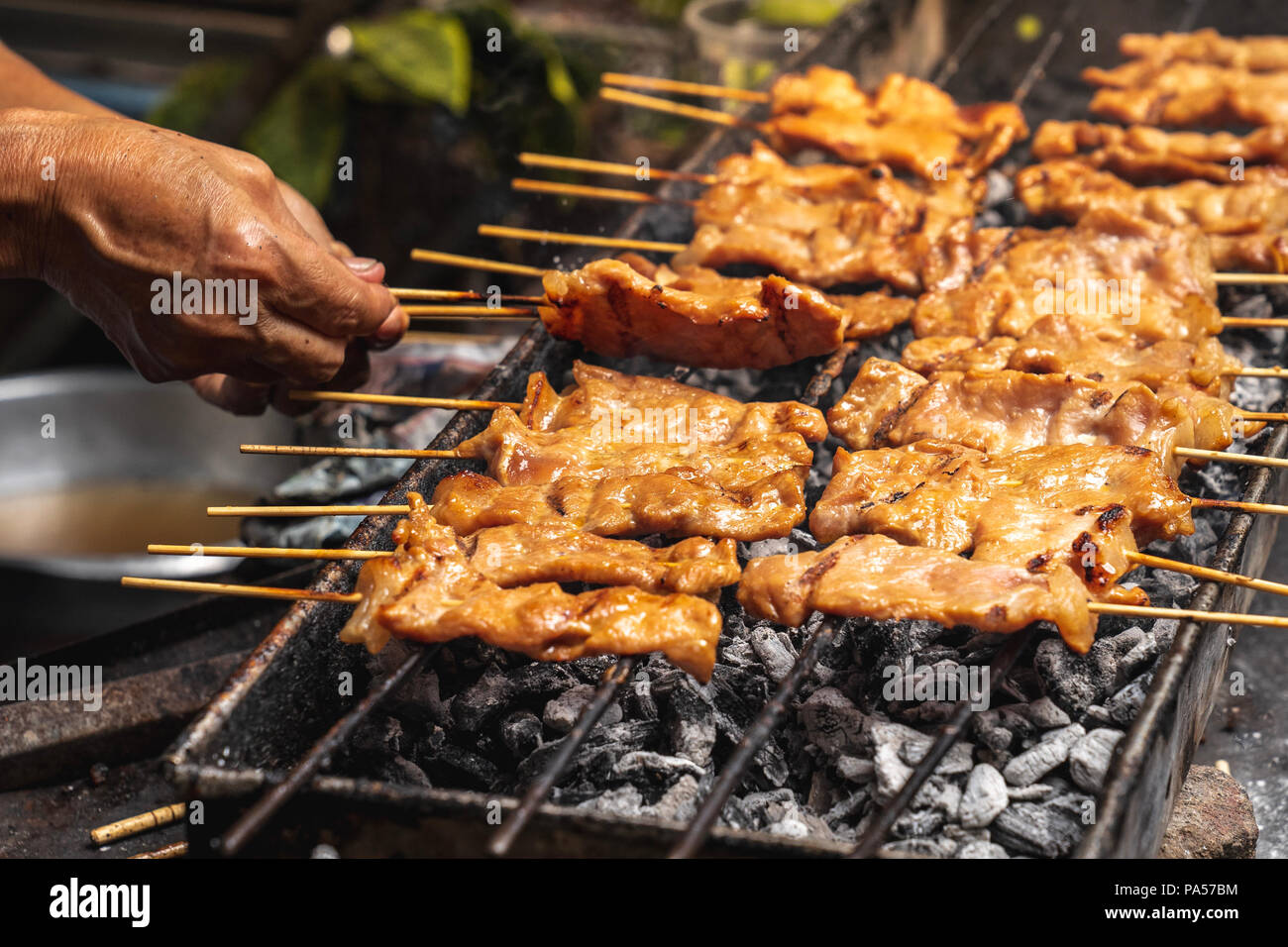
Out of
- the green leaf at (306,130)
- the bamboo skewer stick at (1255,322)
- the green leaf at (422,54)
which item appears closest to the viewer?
the bamboo skewer stick at (1255,322)

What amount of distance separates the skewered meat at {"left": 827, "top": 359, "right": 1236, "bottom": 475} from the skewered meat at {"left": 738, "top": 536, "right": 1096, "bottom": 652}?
0.71 m

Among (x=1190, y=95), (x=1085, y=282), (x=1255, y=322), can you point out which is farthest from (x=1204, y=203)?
(x=1190, y=95)

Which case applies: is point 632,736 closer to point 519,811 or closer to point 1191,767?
point 519,811

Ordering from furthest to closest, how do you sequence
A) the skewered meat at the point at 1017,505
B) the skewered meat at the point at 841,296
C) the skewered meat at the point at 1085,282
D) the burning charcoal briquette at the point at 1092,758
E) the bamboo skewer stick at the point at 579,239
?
the bamboo skewer stick at the point at 579,239, the skewered meat at the point at 841,296, the skewered meat at the point at 1085,282, the skewered meat at the point at 1017,505, the burning charcoal briquette at the point at 1092,758

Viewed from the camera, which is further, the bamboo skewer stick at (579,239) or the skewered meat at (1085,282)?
the bamboo skewer stick at (579,239)

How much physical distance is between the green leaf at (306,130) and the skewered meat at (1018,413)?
5.19 meters

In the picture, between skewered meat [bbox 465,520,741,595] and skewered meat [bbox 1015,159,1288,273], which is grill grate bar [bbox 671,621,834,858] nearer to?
skewered meat [bbox 465,520,741,595]

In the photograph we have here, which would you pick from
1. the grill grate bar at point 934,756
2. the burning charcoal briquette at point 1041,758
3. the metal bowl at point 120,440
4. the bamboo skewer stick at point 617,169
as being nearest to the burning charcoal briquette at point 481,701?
the grill grate bar at point 934,756

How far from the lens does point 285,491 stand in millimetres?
4926

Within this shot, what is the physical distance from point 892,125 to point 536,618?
12.8 ft

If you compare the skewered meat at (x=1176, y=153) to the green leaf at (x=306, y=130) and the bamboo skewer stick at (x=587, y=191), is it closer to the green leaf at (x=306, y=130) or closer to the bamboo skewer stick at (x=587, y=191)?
the bamboo skewer stick at (x=587, y=191)

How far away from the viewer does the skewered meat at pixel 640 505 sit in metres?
3.28

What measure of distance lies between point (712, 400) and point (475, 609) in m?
1.33
